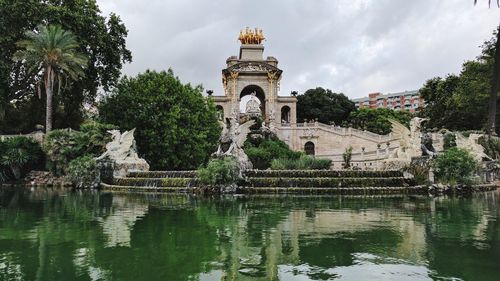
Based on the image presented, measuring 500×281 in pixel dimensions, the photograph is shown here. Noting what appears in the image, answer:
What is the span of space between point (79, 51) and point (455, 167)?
97.3 feet

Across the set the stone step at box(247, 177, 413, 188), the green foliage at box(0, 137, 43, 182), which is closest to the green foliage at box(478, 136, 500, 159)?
the stone step at box(247, 177, 413, 188)

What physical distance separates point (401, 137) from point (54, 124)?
32.1m

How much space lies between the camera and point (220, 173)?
1839 cm

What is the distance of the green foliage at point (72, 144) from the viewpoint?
27.9 m

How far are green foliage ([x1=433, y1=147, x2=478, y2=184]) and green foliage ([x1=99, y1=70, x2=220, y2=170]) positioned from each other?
1766 cm

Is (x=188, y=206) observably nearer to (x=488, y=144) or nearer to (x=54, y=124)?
(x=488, y=144)

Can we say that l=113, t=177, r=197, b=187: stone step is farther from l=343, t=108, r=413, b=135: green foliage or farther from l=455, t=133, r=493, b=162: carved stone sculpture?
l=343, t=108, r=413, b=135: green foliage

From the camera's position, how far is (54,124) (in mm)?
41594

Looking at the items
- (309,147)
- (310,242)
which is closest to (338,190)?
(310,242)

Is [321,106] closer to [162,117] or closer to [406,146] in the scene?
[162,117]

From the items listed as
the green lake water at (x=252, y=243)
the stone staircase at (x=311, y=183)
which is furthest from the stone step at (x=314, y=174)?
the green lake water at (x=252, y=243)

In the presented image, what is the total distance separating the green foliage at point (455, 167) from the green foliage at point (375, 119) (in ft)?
180

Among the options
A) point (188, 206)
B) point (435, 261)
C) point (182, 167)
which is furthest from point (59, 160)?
point (435, 261)

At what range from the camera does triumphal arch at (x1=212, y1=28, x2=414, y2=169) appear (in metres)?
54.9
